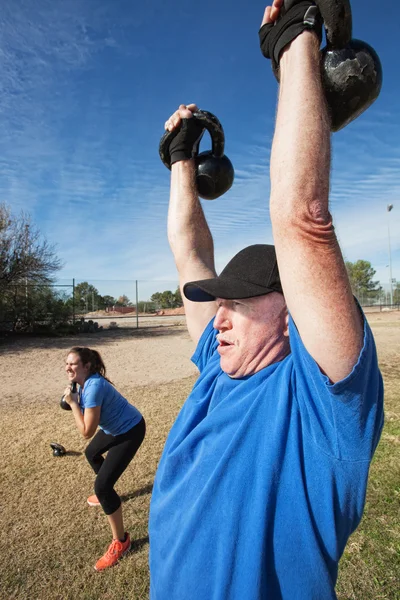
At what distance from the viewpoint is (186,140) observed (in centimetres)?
212

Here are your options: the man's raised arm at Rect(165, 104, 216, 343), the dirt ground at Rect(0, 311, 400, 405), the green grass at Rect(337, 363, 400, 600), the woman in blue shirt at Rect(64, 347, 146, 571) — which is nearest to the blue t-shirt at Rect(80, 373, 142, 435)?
the woman in blue shirt at Rect(64, 347, 146, 571)

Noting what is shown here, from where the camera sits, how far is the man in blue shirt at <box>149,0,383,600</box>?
39.9 inches

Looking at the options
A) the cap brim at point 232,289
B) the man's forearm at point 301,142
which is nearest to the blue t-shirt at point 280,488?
the cap brim at point 232,289

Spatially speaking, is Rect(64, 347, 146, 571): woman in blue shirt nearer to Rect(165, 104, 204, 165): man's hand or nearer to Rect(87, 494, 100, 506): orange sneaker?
Rect(87, 494, 100, 506): orange sneaker

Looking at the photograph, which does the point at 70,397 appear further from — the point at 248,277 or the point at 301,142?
the point at 301,142

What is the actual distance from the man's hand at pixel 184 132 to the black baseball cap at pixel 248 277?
85cm

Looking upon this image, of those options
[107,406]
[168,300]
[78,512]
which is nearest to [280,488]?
[107,406]

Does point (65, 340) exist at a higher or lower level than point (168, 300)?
lower

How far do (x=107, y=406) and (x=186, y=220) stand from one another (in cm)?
228

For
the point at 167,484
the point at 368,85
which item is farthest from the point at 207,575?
the point at 368,85

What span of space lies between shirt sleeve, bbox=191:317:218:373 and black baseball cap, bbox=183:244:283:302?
0.48m

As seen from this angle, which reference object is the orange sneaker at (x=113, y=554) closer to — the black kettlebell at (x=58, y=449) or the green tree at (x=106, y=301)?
the black kettlebell at (x=58, y=449)

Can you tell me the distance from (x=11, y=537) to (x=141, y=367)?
8302 millimetres

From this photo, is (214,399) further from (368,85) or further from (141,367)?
(141,367)
